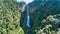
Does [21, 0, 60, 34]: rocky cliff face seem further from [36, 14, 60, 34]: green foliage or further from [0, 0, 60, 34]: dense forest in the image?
[36, 14, 60, 34]: green foliage

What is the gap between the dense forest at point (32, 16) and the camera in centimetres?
1786

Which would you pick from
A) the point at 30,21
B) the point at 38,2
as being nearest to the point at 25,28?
the point at 30,21

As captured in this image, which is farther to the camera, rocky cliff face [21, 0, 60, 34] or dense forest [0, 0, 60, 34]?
rocky cliff face [21, 0, 60, 34]

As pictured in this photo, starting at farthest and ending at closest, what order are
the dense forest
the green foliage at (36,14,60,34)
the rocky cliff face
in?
the rocky cliff face < the dense forest < the green foliage at (36,14,60,34)

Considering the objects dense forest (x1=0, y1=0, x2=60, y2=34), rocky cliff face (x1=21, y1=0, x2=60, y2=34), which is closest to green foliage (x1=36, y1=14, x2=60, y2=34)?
dense forest (x1=0, y1=0, x2=60, y2=34)

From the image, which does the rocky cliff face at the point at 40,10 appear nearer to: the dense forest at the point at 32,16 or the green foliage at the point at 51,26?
the dense forest at the point at 32,16

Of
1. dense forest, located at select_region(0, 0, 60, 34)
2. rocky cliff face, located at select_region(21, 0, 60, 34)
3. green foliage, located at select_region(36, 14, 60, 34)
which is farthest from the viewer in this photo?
rocky cliff face, located at select_region(21, 0, 60, 34)

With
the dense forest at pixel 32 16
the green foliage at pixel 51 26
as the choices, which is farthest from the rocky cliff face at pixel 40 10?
the green foliage at pixel 51 26

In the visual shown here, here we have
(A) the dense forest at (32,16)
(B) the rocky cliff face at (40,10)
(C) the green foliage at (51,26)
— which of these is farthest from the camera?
(B) the rocky cliff face at (40,10)

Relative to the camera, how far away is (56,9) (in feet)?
72.0

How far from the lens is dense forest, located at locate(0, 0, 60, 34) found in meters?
17.9

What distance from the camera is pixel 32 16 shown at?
2798 cm

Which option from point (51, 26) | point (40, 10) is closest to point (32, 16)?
point (40, 10)

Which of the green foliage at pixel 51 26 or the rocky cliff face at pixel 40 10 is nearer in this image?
the green foliage at pixel 51 26
